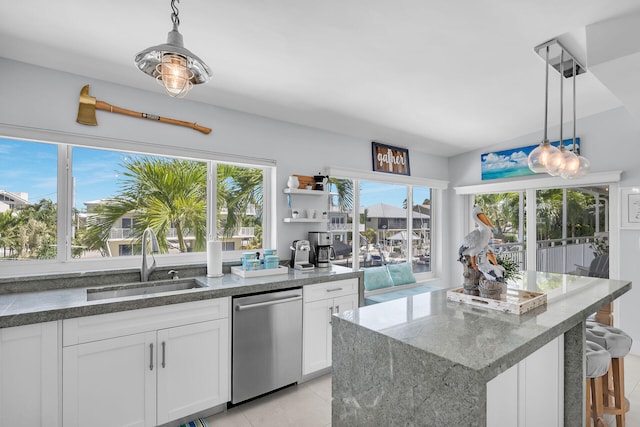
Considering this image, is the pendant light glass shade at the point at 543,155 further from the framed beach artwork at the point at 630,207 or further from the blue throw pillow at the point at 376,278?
the blue throw pillow at the point at 376,278

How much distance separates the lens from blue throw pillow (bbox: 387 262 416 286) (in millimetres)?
4344

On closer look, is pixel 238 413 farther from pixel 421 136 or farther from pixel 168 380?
pixel 421 136

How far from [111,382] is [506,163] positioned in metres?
4.89

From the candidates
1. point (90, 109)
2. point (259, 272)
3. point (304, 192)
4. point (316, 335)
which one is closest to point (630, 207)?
point (304, 192)

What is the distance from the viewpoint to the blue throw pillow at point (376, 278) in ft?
13.3

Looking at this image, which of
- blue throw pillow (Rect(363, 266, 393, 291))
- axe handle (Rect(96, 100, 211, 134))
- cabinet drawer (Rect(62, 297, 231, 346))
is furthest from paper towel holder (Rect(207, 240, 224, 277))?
blue throw pillow (Rect(363, 266, 393, 291))

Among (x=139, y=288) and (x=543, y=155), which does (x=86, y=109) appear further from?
(x=543, y=155)

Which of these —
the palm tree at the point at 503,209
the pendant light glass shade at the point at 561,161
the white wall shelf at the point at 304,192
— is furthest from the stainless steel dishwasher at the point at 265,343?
the palm tree at the point at 503,209

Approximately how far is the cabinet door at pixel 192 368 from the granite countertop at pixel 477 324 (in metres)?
1.17

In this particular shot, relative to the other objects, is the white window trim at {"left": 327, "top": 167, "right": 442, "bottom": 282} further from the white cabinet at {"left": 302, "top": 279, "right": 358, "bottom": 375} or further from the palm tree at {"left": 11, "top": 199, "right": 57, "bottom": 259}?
the palm tree at {"left": 11, "top": 199, "right": 57, "bottom": 259}

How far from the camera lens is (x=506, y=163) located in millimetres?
4523

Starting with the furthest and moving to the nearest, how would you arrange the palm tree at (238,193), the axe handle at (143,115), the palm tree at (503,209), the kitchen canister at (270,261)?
the palm tree at (503,209) → the palm tree at (238,193) → the kitchen canister at (270,261) → the axe handle at (143,115)

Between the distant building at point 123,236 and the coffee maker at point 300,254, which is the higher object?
the distant building at point 123,236

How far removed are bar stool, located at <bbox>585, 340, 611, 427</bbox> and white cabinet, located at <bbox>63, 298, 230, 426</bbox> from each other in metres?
2.27
